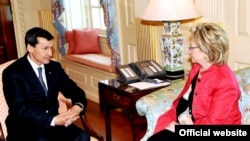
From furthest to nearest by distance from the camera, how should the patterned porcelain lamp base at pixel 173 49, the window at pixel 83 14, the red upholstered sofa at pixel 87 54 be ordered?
the window at pixel 83 14
the red upholstered sofa at pixel 87 54
the patterned porcelain lamp base at pixel 173 49

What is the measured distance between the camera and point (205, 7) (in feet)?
10.0

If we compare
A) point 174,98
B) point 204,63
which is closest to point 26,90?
point 174,98

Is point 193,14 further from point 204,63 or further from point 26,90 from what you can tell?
point 26,90

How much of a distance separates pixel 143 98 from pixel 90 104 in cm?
226

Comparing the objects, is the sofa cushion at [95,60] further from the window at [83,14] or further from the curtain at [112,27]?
the window at [83,14]

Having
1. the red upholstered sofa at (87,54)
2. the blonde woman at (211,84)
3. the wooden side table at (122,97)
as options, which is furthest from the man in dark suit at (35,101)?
the red upholstered sofa at (87,54)

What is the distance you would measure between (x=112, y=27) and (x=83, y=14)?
1183mm

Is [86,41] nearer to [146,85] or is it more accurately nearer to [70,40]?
[70,40]

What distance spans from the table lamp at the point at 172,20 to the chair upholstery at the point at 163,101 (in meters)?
0.37

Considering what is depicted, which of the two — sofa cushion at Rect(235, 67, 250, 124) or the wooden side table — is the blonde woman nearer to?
sofa cushion at Rect(235, 67, 250, 124)

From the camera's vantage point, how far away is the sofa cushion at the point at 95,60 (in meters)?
4.32

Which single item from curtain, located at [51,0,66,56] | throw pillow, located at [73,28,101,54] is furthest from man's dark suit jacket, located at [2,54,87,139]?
curtain, located at [51,0,66,56]

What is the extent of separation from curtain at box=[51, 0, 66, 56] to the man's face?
8.23 ft

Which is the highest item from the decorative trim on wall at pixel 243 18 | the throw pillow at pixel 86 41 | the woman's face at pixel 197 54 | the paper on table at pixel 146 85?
the decorative trim on wall at pixel 243 18
